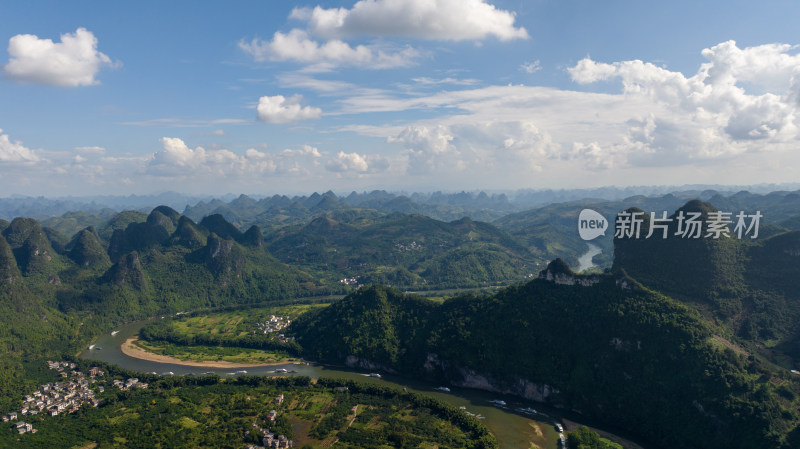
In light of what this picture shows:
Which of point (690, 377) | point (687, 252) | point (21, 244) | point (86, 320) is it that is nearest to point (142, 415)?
point (86, 320)

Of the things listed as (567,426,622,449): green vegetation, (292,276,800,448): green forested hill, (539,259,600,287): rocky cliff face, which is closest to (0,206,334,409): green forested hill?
(292,276,800,448): green forested hill

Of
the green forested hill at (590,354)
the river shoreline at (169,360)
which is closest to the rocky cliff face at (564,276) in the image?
the green forested hill at (590,354)

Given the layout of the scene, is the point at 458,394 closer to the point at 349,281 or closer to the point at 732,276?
the point at 732,276

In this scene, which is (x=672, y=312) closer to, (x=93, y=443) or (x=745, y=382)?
(x=745, y=382)

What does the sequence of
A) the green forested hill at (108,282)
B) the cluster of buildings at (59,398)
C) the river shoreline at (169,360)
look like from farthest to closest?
the green forested hill at (108,282), the river shoreline at (169,360), the cluster of buildings at (59,398)

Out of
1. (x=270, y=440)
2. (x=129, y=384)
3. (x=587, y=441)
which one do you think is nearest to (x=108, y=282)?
(x=129, y=384)

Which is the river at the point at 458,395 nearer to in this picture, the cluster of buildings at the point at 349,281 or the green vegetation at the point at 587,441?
the green vegetation at the point at 587,441

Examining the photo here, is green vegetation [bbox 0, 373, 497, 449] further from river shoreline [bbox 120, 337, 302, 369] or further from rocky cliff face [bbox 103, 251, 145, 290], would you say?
rocky cliff face [bbox 103, 251, 145, 290]

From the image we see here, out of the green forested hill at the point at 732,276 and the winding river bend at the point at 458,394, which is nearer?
the winding river bend at the point at 458,394
